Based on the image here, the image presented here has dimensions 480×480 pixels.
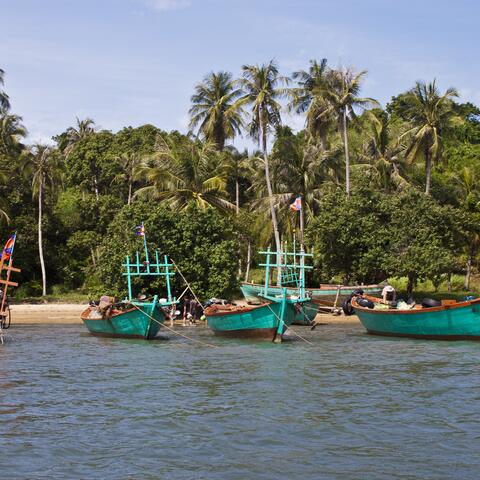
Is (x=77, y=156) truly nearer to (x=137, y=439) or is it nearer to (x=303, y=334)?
(x=303, y=334)

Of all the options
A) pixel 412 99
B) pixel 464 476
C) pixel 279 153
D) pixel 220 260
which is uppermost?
pixel 412 99

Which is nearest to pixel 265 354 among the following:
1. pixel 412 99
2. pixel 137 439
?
pixel 137 439

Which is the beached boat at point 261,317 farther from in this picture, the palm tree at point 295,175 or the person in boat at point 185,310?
the palm tree at point 295,175

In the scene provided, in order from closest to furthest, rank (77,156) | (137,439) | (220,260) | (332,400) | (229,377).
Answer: (137,439) < (332,400) < (229,377) < (220,260) < (77,156)

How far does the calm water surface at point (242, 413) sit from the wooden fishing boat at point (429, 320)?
1.30 m

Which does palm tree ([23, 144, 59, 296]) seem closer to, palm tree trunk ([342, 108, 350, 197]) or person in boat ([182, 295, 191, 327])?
person in boat ([182, 295, 191, 327])

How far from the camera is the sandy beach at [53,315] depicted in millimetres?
40938

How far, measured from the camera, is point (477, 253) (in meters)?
52.6

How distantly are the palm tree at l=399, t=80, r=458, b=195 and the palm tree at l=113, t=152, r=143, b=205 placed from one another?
19.8 meters

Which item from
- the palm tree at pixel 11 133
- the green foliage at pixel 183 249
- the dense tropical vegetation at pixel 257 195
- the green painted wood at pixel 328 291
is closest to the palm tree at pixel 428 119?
the dense tropical vegetation at pixel 257 195

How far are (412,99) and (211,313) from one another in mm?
24266

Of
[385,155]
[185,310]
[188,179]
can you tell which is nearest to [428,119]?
[385,155]

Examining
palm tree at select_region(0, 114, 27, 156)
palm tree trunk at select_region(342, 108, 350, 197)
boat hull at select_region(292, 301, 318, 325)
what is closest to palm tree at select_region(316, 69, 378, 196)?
palm tree trunk at select_region(342, 108, 350, 197)

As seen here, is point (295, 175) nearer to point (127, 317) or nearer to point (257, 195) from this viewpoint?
point (257, 195)
